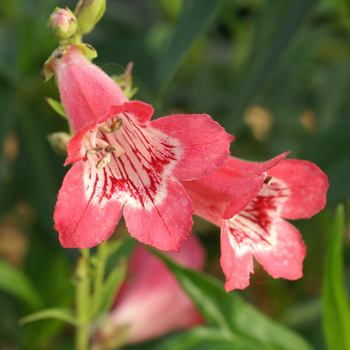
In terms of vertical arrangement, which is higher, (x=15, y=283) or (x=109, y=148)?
(x=109, y=148)

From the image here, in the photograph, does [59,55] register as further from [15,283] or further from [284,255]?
[15,283]

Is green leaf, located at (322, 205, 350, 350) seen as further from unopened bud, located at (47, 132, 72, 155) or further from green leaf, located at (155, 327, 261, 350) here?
unopened bud, located at (47, 132, 72, 155)

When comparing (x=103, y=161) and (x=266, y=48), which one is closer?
(x=103, y=161)

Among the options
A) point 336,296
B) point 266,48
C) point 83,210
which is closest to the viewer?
point 83,210

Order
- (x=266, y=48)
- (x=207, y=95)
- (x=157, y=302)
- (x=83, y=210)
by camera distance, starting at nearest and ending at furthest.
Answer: (x=83, y=210)
(x=266, y=48)
(x=157, y=302)
(x=207, y=95)

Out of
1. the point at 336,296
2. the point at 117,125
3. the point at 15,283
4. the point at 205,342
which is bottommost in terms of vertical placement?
the point at 15,283

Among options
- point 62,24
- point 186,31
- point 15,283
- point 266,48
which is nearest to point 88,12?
point 62,24

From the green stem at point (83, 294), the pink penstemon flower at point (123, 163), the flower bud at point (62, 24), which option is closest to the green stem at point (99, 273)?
the green stem at point (83, 294)
